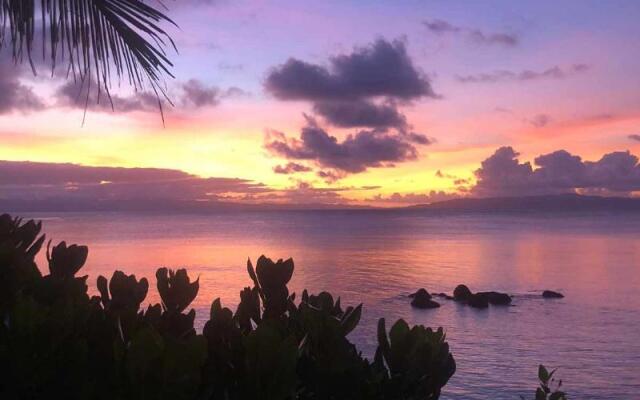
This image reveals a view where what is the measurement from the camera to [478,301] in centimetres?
4088

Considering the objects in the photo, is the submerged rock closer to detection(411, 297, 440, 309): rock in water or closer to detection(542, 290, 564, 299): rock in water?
Answer: detection(411, 297, 440, 309): rock in water

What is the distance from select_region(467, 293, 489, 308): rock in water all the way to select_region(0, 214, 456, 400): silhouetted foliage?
3991 cm

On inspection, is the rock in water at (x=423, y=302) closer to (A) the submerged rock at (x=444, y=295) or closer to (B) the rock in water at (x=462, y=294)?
(B) the rock in water at (x=462, y=294)

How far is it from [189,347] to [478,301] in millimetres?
40884

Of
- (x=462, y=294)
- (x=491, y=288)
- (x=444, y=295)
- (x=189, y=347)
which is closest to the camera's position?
(x=189, y=347)

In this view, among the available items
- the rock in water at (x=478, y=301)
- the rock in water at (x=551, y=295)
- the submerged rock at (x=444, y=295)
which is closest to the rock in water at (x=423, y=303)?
the rock in water at (x=478, y=301)

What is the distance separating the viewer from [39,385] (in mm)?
2002

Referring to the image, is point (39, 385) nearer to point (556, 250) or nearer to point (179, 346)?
point (179, 346)

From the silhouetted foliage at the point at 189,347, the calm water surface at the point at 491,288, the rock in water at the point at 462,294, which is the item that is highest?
the silhouetted foliage at the point at 189,347

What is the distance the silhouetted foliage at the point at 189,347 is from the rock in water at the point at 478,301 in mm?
39908

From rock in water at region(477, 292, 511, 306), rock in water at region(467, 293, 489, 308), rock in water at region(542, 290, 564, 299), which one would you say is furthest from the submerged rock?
rock in water at region(542, 290, 564, 299)

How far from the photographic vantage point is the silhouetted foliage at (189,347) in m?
1.81

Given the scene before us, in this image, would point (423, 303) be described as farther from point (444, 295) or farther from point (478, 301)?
point (444, 295)

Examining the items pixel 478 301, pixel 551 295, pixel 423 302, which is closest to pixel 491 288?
pixel 551 295
